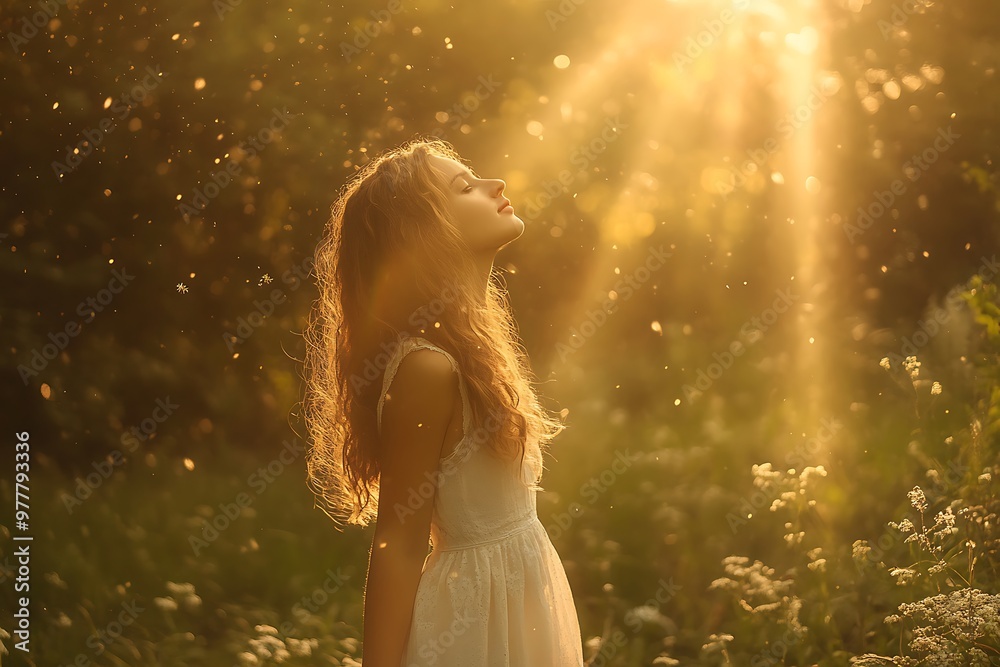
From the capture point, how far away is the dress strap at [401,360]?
5.59ft

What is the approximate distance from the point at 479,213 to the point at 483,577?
67 cm

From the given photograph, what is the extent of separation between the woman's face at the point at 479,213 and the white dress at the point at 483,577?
260 millimetres

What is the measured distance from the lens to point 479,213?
1.90m

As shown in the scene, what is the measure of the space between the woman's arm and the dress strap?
0.02 meters

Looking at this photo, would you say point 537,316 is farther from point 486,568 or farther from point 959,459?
point 486,568

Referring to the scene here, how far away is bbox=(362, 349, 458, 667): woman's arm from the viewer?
165 cm

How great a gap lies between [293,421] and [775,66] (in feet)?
8.55
